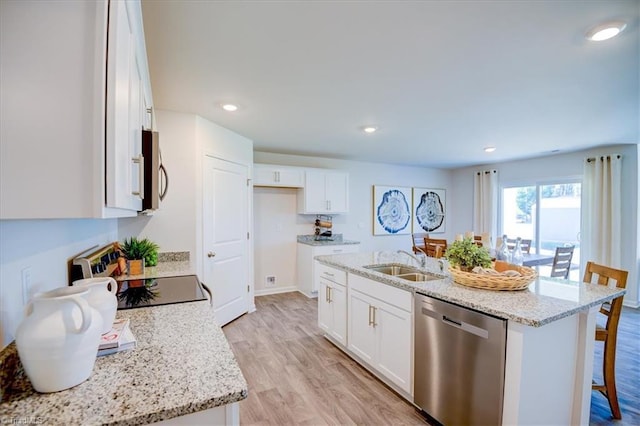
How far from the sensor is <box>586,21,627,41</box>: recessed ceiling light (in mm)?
1548

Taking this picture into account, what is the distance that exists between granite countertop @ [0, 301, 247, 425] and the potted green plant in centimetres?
144

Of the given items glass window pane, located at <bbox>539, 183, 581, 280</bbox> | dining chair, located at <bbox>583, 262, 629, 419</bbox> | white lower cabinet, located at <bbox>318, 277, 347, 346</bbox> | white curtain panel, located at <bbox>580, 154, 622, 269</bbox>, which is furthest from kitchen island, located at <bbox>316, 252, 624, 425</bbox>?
glass window pane, located at <bbox>539, 183, 581, 280</bbox>

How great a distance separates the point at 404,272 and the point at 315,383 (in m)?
1.18

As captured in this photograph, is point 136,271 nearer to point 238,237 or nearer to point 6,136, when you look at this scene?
point 238,237

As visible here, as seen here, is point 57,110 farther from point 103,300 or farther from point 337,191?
point 337,191

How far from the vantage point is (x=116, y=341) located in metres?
1.04

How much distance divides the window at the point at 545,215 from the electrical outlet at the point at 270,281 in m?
4.50

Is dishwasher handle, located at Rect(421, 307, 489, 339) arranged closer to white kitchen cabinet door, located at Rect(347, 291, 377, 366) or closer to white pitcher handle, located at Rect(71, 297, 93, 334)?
white kitchen cabinet door, located at Rect(347, 291, 377, 366)

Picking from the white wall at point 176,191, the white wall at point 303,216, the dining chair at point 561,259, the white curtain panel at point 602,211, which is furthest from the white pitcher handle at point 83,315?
the white curtain panel at point 602,211

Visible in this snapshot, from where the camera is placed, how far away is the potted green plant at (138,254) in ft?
7.75

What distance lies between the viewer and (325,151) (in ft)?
15.9

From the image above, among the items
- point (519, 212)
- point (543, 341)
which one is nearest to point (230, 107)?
point (543, 341)

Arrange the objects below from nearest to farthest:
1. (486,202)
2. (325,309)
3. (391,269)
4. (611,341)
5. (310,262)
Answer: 1. (611,341)
2. (391,269)
3. (325,309)
4. (310,262)
5. (486,202)

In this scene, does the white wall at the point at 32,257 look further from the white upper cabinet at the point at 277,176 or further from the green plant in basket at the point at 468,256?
the white upper cabinet at the point at 277,176
